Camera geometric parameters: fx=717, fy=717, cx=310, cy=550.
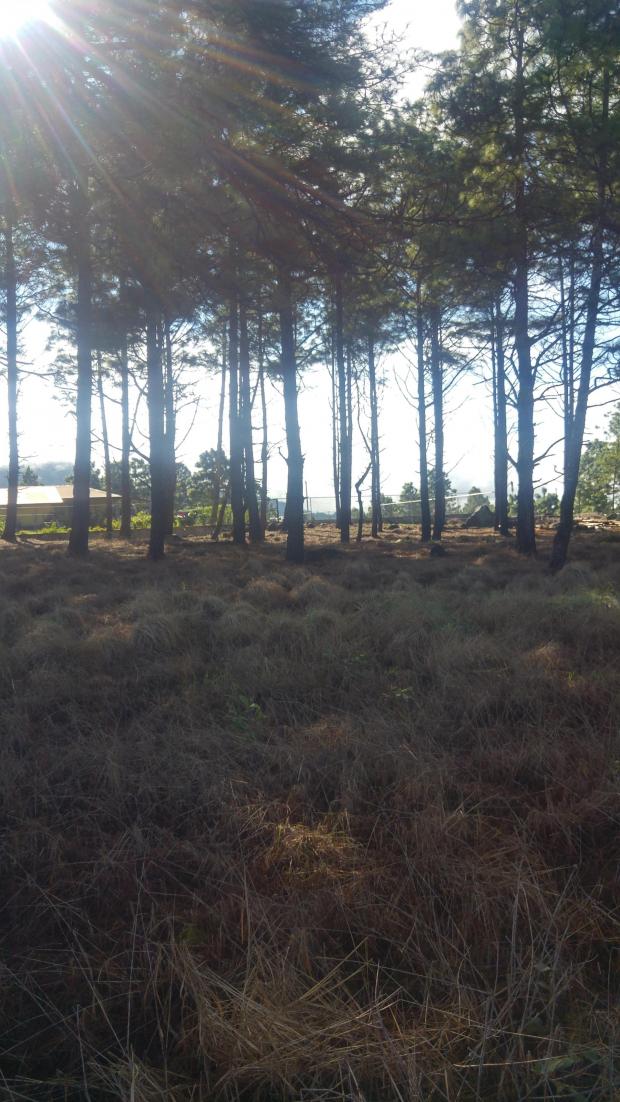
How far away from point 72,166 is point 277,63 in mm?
3489

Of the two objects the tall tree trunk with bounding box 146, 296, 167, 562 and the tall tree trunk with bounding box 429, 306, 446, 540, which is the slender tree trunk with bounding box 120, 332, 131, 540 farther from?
the tall tree trunk with bounding box 429, 306, 446, 540

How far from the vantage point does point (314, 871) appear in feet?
8.60

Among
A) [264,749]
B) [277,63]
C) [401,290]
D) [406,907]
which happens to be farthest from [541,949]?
[401,290]

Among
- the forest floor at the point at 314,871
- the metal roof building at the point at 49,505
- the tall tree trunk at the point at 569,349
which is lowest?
the forest floor at the point at 314,871

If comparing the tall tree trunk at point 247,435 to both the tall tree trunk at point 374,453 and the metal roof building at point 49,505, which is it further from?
the metal roof building at point 49,505

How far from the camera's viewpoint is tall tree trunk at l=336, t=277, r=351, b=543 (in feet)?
50.3

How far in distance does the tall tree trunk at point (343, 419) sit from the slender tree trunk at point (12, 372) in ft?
25.1

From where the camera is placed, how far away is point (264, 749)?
3699 mm

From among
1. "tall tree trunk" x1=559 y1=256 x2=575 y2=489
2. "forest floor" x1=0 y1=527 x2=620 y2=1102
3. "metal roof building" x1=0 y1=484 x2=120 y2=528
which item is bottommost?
"forest floor" x1=0 y1=527 x2=620 y2=1102

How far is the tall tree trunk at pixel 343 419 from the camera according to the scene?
50.3 feet

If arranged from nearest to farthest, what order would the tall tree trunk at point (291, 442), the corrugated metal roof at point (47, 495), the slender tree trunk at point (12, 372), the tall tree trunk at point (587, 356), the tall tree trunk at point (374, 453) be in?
the tall tree trunk at point (587, 356)
the tall tree trunk at point (291, 442)
the slender tree trunk at point (12, 372)
the tall tree trunk at point (374, 453)
the corrugated metal roof at point (47, 495)

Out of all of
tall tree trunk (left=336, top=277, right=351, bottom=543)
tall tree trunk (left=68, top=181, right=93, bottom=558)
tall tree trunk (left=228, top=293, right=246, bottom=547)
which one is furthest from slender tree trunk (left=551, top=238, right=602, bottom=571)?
tall tree trunk (left=68, top=181, right=93, bottom=558)

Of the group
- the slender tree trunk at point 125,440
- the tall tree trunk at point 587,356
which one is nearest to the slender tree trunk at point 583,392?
the tall tree trunk at point 587,356

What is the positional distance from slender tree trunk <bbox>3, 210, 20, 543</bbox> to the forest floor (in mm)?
15132
